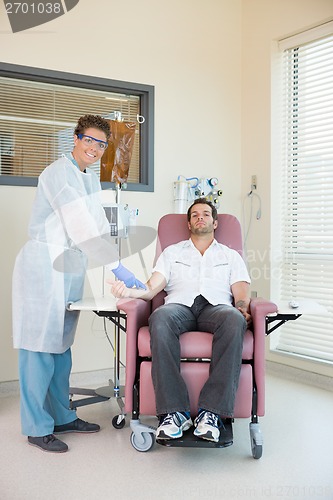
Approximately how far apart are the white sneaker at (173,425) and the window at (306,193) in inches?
62.0

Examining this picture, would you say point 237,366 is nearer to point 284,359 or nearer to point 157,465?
point 157,465

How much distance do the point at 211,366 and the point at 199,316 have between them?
42 centimetres

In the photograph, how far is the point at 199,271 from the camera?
9.40 ft

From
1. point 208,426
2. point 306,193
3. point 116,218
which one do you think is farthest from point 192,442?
point 306,193

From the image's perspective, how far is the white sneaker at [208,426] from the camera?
2.15 metres

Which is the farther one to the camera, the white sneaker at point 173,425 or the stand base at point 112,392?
the stand base at point 112,392

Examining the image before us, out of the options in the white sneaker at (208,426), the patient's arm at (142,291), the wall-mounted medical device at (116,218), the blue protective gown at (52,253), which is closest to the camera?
the white sneaker at (208,426)

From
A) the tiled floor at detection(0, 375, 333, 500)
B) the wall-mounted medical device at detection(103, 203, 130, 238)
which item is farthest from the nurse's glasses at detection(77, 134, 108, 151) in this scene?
the tiled floor at detection(0, 375, 333, 500)

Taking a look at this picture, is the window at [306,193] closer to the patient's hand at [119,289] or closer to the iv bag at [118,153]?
the iv bag at [118,153]

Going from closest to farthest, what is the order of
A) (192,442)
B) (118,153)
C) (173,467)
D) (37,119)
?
(192,442) < (173,467) < (118,153) < (37,119)

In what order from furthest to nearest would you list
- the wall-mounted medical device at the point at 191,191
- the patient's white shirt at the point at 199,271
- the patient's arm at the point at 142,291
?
the wall-mounted medical device at the point at 191,191 → the patient's white shirt at the point at 199,271 → the patient's arm at the point at 142,291

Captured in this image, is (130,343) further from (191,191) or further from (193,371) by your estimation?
(191,191)

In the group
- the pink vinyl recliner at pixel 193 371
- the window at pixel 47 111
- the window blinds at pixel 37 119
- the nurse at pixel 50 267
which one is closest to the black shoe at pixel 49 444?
the nurse at pixel 50 267

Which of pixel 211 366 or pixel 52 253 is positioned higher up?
pixel 52 253
